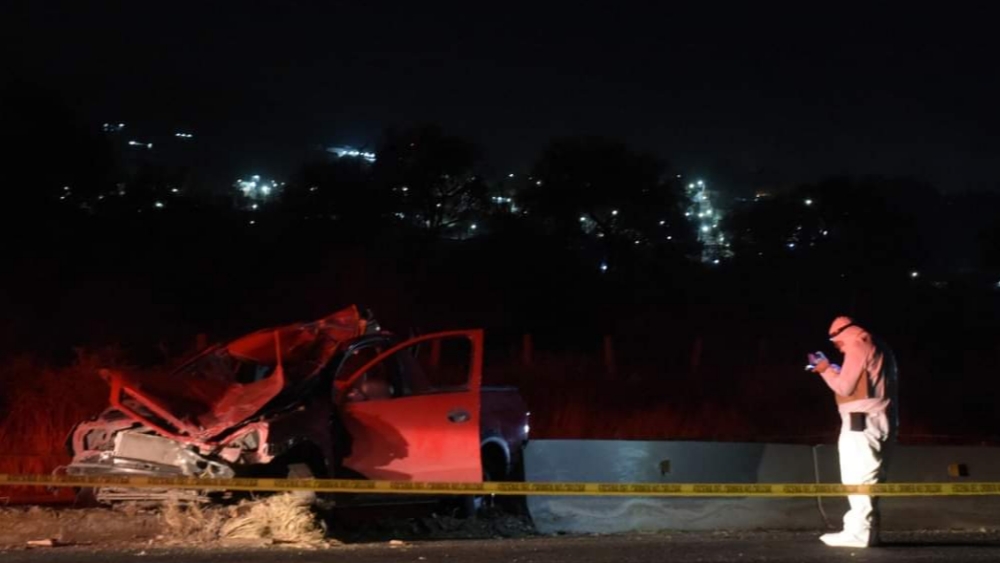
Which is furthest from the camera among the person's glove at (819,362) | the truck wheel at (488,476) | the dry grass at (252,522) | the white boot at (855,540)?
the truck wheel at (488,476)

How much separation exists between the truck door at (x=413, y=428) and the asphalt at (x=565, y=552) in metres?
0.91

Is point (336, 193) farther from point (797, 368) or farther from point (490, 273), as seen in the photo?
point (797, 368)

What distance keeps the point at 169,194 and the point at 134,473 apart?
26195mm

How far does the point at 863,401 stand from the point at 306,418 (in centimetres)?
430

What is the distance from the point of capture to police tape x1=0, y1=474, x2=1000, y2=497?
368 inches

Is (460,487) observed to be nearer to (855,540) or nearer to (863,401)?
(855,540)

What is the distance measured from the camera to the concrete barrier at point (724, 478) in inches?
413

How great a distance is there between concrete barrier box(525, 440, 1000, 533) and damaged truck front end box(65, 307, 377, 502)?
6.85ft

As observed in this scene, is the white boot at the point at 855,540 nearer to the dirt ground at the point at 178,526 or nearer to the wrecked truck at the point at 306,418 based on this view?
the wrecked truck at the point at 306,418

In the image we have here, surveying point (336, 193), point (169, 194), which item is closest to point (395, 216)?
point (336, 193)

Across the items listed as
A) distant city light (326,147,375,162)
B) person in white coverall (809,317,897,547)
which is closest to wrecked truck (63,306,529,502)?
person in white coverall (809,317,897,547)

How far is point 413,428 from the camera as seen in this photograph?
10.4 meters

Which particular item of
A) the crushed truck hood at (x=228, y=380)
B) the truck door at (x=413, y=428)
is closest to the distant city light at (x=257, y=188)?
the crushed truck hood at (x=228, y=380)

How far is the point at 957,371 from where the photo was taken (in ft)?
109
